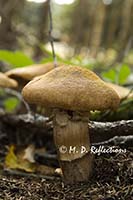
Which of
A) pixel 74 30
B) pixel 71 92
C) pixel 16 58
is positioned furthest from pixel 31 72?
pixel 74 30

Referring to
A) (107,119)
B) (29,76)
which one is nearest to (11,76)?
(29,76)

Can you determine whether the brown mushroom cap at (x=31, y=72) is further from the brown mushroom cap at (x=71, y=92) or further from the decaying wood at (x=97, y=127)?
the brown mushroom cap at (x=71, y=92)

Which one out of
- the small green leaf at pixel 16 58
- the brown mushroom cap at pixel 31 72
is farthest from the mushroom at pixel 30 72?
the small green leaf at pixel 16 58

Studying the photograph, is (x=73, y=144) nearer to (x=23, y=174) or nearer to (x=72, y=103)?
(x=72, y=103)

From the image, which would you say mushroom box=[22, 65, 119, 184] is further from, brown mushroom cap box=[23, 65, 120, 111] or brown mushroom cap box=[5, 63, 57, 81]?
brown mushroom cap box=[5, 63, 57, 81]

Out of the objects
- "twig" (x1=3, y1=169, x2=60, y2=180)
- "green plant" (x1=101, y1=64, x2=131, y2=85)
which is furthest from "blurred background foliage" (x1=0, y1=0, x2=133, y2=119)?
"twig" (x1=3, y1=169, x2=60, y2=180)

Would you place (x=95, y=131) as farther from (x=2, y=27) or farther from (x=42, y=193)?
(x=2, y=27)

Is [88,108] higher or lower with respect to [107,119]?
higher
